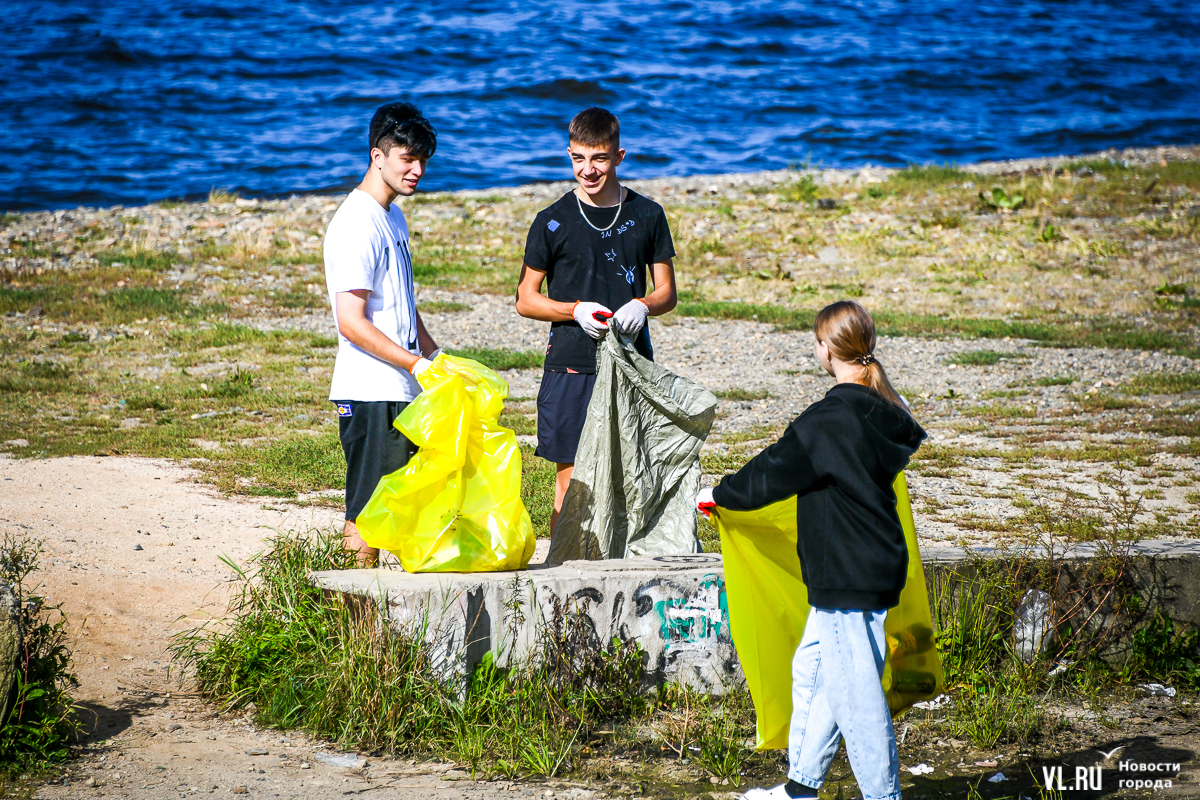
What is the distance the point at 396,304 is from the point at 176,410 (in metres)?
4.70

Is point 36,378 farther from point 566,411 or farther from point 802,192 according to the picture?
point 802,192

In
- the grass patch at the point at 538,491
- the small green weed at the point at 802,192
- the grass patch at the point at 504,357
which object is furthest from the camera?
the small green weed at the point at 802,192

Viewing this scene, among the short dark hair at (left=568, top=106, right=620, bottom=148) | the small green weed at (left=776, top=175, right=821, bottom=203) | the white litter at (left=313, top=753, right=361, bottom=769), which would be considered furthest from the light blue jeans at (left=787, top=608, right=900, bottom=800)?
the small green weed at (left=776, top=175, right=821, bottom=203)

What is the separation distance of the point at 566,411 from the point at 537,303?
440 millimetres

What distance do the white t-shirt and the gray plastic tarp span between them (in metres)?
0.72

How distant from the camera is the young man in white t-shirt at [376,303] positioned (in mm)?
3703

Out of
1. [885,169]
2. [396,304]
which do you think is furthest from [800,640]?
[885,169]

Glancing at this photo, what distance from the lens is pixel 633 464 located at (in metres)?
4.10

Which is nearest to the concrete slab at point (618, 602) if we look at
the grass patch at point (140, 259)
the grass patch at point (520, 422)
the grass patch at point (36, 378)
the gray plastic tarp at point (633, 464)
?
the gray plastic tarp at point (633, 464)

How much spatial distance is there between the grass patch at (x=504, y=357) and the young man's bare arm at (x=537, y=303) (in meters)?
4.73

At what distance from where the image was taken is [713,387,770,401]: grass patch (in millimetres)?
8391

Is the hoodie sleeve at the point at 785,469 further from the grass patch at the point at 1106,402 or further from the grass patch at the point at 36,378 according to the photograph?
the grass patch at the point at 36,378

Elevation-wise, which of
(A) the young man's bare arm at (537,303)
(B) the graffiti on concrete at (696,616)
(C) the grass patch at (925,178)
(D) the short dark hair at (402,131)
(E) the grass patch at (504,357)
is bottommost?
(B) the graffiti on concrete at (696,616)

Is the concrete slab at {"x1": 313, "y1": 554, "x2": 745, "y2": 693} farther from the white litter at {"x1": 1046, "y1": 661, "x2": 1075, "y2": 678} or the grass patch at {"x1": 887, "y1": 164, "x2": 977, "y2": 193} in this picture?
the grass patch at {"x1": 887, "y1": 164, "x2": 977, "y2": 193}
